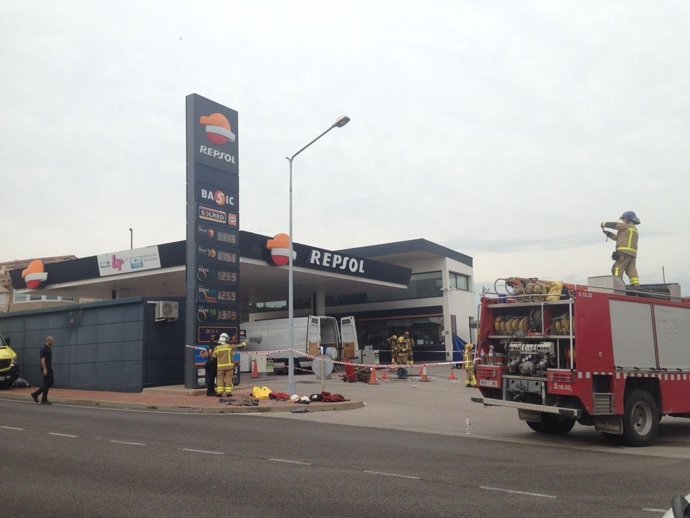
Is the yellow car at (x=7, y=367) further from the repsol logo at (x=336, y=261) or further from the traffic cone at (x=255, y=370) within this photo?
the repsol logo at (x=336, y=261)

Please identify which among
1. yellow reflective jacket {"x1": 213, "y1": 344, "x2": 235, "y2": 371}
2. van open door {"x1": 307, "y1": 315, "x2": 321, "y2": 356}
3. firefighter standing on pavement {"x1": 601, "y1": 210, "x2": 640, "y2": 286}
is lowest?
yellow reflective jacket {"x1": 213, "y1": 344, "x2": 235, "y2": 371}

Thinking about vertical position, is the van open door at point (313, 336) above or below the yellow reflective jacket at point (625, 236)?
below

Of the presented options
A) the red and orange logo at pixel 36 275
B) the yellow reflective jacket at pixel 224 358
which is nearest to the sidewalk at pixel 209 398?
the yellow reflective jacket at pixel 224 358

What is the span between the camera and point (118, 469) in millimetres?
7918

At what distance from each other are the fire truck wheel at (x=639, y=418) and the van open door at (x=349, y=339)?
22.8 m

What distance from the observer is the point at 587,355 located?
1028 cm

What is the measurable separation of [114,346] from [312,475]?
15.6 meters

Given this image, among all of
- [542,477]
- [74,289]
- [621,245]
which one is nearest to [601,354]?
[542,477]

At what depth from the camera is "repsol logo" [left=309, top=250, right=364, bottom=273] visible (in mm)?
33188

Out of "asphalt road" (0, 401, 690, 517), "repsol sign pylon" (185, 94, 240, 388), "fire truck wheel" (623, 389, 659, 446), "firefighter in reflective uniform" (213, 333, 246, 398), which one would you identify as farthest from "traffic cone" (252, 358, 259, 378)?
"fire truck wheel" (623, 389, 659, 446)

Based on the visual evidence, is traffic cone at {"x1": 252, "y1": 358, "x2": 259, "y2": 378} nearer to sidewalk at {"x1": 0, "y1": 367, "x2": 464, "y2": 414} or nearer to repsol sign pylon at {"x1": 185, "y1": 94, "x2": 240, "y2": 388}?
sidewalk at {"x1": 0, "y1": 367, "x2": 464, "y2": 414}

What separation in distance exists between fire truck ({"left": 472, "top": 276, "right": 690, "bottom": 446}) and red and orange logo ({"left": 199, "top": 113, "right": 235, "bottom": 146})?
12.8 metres

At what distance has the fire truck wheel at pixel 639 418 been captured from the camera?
10.5 metres

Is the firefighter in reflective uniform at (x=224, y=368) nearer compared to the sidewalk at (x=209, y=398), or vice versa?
the sidewalk at (x=209, y=398)
